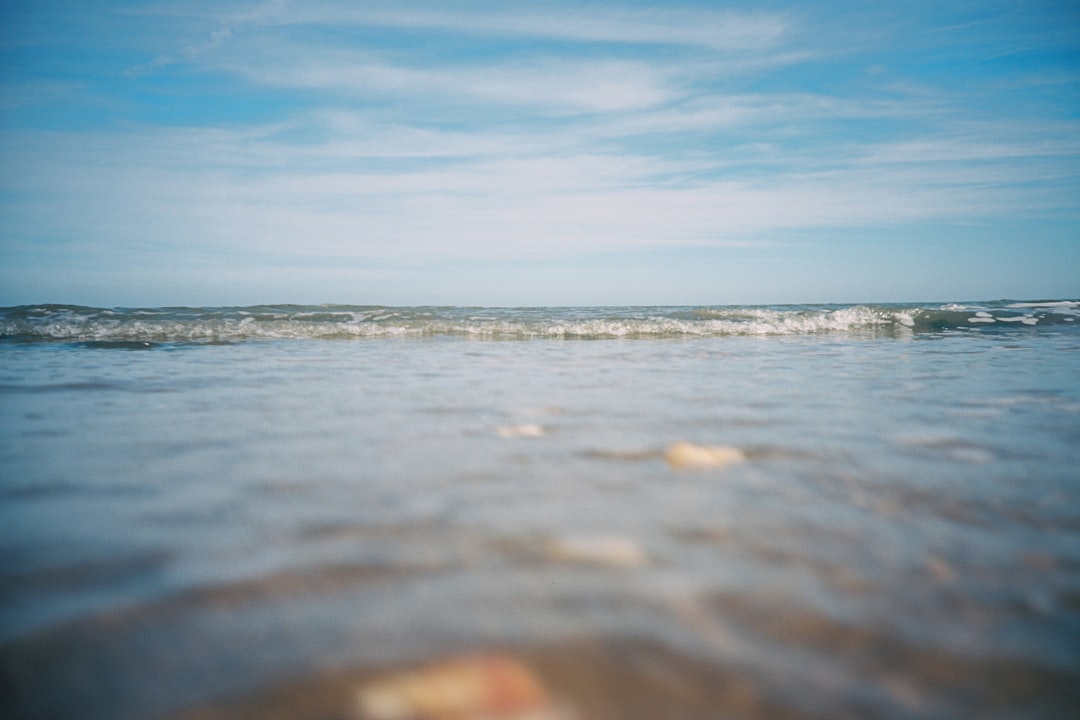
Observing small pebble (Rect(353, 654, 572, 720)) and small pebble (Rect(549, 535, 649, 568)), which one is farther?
small pebble (Rect(549, 535, 649, 568))

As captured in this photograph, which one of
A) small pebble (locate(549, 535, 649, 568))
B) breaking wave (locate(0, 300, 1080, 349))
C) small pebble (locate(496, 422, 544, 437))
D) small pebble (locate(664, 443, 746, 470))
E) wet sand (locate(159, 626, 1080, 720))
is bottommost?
wet sand (locate(159, 626, 1080, 720))

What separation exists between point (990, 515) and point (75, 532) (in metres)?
1.88

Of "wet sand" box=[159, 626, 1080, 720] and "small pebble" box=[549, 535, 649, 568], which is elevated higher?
"small pebble" box=[549, 535, 649, 568]

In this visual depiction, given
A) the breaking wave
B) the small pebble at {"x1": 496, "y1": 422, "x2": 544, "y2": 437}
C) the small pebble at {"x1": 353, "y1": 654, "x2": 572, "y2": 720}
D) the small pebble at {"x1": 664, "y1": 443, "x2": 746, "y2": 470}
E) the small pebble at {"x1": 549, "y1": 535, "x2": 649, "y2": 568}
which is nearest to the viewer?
the small pebble at {"x1": 353, "y1": 654, "x2": 572, "y2": 720}

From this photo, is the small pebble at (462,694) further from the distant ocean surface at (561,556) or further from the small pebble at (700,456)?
the small pebble at (700,456)

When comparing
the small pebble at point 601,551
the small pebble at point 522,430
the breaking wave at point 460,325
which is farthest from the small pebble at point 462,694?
the breaking wave at point 460,325

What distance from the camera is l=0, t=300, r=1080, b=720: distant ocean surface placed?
2.33 ft

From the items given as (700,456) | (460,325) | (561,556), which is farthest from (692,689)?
(460,325)

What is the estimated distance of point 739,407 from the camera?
8.57 feet

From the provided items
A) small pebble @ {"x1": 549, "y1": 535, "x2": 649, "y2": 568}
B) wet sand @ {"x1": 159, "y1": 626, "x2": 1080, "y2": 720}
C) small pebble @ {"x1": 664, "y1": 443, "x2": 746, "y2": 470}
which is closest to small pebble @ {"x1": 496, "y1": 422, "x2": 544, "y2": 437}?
small pebble @ {"x1": 664, "y1": 443, "x2": 746, "y2": 470}

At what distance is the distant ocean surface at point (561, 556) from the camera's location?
71 centimetres

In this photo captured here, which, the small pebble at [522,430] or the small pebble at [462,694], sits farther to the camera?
the small pebble at [522,430]

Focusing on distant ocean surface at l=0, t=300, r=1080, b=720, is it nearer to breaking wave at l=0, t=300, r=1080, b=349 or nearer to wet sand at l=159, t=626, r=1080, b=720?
wet sand at l=159, t=626, r=1080, b=720

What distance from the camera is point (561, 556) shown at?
107cm
